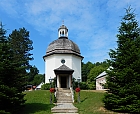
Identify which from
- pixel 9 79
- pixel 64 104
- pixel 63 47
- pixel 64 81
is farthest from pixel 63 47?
pixel 9 79

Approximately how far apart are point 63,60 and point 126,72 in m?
17.7

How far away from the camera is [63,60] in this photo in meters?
29.2

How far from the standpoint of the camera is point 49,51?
30844 mm

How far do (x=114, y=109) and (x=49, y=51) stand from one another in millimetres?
19805

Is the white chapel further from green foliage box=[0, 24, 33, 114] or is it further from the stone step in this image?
green foliage box=[0, 24, 33, 114]

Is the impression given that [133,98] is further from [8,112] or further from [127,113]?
[8,112]

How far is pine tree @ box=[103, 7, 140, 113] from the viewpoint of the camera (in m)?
12.0

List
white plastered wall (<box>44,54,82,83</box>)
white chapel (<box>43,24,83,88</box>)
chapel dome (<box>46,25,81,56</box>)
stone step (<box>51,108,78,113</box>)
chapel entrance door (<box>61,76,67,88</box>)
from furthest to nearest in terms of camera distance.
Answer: chapel dome (<box>46,25,81,56</box>)
white plastered wall (<box>44,54,82,83</box>)
chapel entrance door (<box>61,76,67,88</box>)
white chapel (<box>43,24,83,88</box>)
stone step (<box>51,108,78,113</box>)

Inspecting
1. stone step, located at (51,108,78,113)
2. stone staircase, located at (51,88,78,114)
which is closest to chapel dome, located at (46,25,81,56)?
stone staircase, located at (51,88,78,114)

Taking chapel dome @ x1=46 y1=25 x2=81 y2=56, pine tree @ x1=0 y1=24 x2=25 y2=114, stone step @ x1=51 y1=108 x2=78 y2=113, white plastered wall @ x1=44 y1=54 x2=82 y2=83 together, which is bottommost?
stone step @ x1=51 y1=108 x2=78 y2=113

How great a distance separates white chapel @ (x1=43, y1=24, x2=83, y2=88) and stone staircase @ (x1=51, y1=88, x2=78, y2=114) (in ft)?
14.6


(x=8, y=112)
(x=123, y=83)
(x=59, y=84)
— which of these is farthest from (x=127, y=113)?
(x=59, y=84)

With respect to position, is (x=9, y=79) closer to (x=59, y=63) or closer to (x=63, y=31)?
(x=59, y=63)

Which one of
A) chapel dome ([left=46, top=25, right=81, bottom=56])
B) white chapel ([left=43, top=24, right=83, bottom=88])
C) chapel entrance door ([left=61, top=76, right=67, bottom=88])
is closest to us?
white chapel ([left=43, top=24, right=83, bottom=88])
